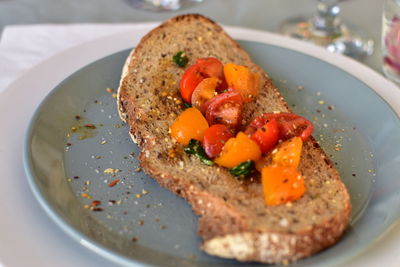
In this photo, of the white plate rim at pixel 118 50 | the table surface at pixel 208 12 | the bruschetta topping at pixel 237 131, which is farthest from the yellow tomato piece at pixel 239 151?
the table surface at pixel 208 12

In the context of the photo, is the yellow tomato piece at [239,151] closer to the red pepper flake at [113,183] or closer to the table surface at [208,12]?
the red pepper flake at [113,183]

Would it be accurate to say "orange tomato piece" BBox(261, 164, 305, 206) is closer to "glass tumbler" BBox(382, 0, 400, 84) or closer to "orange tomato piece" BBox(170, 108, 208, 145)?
"orange tomato piece" BBox(170, 108, 208, 145)

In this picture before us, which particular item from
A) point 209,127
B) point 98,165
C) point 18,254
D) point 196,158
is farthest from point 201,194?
point 18,254

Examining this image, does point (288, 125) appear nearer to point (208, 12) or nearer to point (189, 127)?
point (189, 127)

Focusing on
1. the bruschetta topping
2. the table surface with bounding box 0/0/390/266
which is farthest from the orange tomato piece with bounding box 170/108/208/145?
the table surface with bounding box 0/0/390/266

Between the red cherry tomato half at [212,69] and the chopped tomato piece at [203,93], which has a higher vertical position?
the red cherry tomato half at [212,69]

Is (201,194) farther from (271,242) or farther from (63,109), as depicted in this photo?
(63,109)
